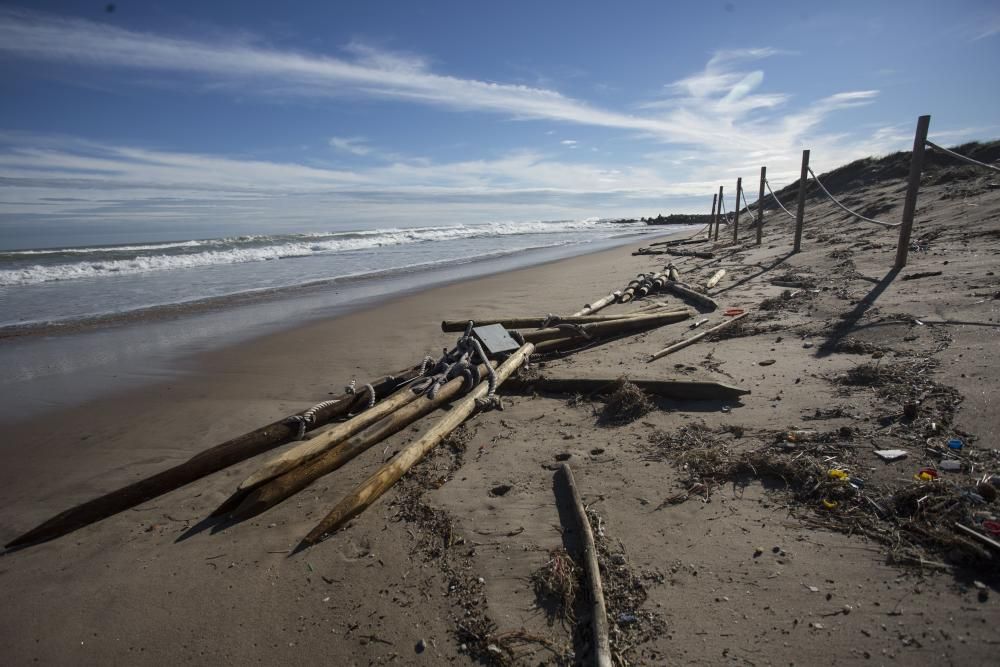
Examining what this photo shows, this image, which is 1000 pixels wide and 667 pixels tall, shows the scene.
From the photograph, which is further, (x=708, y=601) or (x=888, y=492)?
(x=888, y=492)

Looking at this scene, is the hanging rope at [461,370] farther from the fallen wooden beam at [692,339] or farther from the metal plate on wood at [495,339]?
the fallen wooden beam at [692,339]

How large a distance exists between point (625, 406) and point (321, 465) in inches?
95.0

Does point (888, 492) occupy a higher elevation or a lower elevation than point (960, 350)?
lower

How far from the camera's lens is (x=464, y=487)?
11.1 feet

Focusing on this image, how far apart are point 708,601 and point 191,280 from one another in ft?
59.2

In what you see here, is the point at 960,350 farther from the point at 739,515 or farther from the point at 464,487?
the point at 464,487

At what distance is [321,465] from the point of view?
345 cm

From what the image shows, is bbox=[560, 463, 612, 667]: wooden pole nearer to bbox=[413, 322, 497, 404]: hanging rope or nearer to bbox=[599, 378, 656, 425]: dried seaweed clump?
bbox=[599, 378, 656, 425]: dried seaweed clump

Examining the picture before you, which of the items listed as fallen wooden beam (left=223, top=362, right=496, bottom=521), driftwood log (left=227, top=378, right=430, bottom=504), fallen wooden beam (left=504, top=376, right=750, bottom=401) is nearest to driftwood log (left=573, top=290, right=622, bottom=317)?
fallen wooden beam (left=504, top=376, right=750, bottom=401)

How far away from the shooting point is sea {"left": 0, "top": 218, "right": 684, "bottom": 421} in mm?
6723

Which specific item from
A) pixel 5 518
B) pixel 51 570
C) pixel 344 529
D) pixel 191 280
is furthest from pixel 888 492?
pixel 191 280

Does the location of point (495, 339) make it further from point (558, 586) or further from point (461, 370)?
point (558, 586)

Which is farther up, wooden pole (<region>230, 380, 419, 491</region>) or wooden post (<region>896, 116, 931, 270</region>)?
wooden post (<region>896, 116, 931, 270</region>)

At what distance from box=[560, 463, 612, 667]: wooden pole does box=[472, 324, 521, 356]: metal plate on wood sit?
2478mm
